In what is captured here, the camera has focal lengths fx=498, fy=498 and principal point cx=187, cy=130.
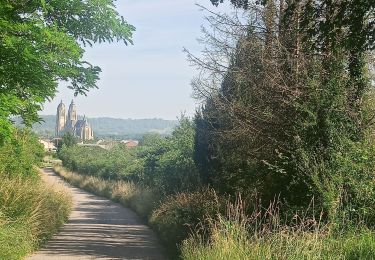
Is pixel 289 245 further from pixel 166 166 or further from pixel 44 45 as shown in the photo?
pixel 166 166

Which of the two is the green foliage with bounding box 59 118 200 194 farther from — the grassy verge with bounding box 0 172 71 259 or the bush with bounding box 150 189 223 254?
the grassy verge with bounding box 0 172 71 259

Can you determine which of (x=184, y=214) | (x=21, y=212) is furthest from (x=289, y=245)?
(x=21, y=212)

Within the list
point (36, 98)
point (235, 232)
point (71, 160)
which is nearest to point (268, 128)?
point (235, 232)

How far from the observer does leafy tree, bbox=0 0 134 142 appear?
389 inches

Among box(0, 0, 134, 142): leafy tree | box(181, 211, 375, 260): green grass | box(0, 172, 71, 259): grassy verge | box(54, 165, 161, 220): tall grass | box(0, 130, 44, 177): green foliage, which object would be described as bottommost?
box(54, 165, 161, 220): tall grass

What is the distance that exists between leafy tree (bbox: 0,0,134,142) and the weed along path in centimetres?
451

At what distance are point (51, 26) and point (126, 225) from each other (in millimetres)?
13120

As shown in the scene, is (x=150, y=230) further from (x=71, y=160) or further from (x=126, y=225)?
(x=71, y=160)

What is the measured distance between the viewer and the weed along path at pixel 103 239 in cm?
1382

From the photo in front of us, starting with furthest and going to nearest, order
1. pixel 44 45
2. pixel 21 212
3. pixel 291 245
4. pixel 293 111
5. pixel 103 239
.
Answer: pixel 103 239, pixel 21 212, pixel 293 111, pixel 44 45, pixel 291 245

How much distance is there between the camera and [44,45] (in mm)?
10141

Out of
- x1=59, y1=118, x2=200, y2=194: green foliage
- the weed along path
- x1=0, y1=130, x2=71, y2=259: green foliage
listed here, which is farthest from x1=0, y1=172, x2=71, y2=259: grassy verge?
x1=59, y1=118, x2=200, y2=194: green foliage

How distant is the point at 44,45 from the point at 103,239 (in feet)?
30.0

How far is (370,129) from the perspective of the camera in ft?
40.1
